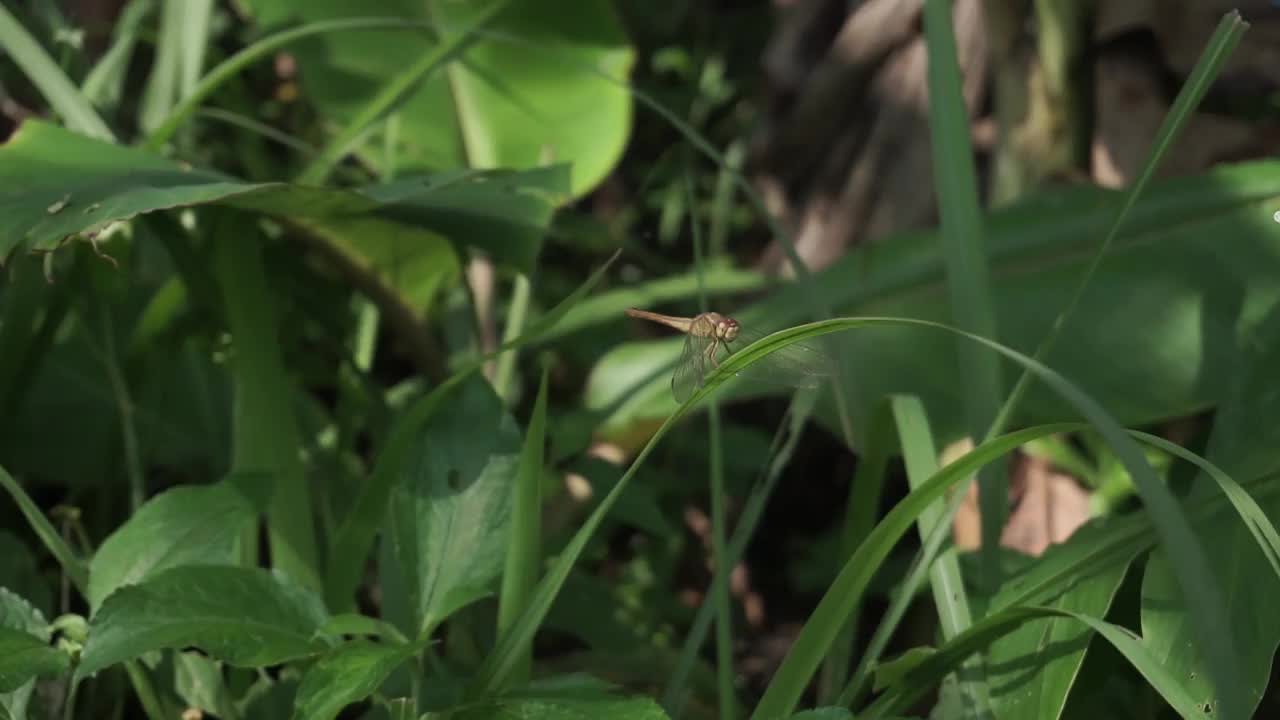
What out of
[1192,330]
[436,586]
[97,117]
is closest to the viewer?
[436,586]

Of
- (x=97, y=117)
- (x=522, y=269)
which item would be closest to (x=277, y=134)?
(x=97, y=117)

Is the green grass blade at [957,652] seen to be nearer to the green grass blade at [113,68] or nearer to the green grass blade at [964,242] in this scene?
the green grass blade at [964,242]

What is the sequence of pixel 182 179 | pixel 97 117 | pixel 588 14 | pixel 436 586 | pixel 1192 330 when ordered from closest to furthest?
1. pixel 436 586
2. pixel 182 179
3. pixel 97 117
4. pixel 1192 330
5. pixel 588 14

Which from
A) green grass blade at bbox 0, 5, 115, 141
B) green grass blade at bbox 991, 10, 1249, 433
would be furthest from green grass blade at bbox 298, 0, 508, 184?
green grass blade at bbox 991, 10, 1249, 433

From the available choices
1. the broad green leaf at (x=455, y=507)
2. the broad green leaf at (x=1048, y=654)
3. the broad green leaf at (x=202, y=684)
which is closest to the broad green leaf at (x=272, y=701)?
the broad green leaf at (x=202, y=684)

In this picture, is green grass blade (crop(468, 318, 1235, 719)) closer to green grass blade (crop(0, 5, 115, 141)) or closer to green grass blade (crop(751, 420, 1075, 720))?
green grass blade (crop(751, 420, 1075, 720))

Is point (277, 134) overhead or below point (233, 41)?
below

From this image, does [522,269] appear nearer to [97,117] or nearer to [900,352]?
[97,117]
